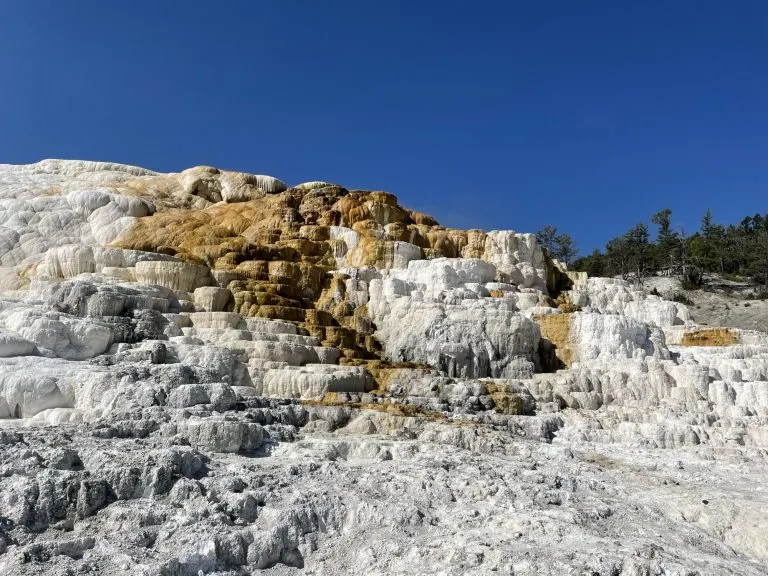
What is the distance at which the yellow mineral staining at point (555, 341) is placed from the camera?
19484mm

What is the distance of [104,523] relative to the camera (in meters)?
7.63

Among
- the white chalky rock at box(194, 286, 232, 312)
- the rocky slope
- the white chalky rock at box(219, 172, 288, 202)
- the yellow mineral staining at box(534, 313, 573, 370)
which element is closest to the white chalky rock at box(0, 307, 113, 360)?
the rocky slope

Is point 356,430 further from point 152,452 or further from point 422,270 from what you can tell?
point 422,270

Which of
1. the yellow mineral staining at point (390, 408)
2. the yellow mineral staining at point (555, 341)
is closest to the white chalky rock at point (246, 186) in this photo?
the yellow mineral staining at point (555, 341)

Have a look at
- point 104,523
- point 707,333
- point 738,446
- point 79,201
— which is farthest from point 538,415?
point 79,201

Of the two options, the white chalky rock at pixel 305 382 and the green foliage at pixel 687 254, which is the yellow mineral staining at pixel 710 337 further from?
the green foliage at pixel 687 254

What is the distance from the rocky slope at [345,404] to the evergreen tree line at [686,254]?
1964 cm

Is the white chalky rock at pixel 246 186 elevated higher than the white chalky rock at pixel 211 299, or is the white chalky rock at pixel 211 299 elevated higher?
the white chalky rock at pixel 246 186

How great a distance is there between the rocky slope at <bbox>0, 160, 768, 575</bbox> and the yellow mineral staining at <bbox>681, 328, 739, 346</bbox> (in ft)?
0.33

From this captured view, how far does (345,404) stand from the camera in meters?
13.9

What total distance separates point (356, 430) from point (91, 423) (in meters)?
4.90

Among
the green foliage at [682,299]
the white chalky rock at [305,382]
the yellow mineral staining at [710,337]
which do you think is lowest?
the white chalky rock at [305,382]

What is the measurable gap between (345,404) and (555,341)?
8553 millimetres

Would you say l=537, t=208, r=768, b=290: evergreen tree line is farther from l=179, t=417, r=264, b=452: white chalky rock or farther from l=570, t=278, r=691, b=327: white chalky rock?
l=179, t=417, r=264, b=452: white chalky rock
